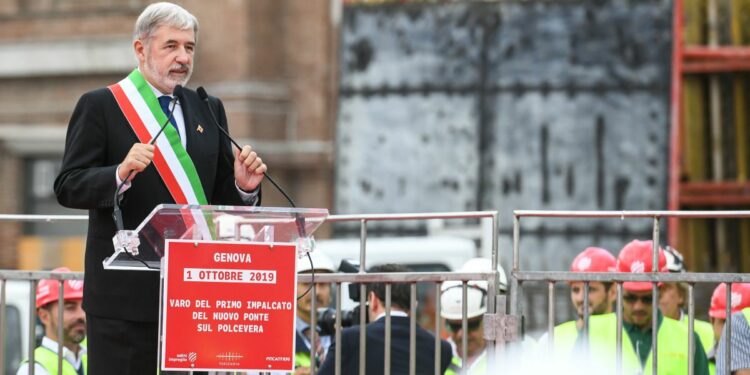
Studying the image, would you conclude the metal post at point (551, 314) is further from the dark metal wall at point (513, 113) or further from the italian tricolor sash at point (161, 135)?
the dark metal wall at point (513, 113)

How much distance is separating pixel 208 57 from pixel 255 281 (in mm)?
14481

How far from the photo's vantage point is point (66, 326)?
22.6 ft

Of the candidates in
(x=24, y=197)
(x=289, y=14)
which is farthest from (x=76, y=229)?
(x=289, y=14)

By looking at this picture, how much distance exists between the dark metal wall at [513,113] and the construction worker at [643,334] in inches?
232

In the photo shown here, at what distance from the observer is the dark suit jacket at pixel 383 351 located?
19.4 feet

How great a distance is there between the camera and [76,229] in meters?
19.7

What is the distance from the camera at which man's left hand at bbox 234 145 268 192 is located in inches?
187

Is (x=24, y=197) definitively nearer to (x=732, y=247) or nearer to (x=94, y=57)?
(x=94, y=57)

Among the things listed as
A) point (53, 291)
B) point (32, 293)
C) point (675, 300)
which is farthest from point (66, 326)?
point (675, 300)

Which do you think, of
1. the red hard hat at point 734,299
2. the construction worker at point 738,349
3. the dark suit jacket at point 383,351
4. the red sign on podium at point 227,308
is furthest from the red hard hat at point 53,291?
the construction worker at point 738,349

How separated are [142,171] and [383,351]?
60.2 inches

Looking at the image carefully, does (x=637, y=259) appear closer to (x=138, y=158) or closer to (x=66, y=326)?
(x=66, y=326)

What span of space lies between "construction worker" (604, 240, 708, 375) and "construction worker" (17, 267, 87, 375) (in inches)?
87.1

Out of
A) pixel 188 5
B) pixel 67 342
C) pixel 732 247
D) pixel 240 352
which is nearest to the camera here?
pixel 240 352
